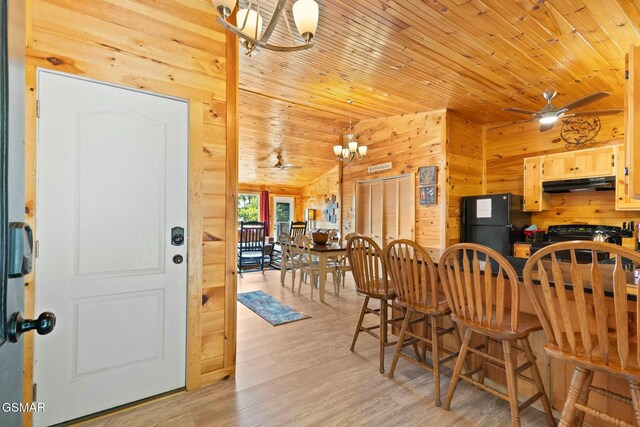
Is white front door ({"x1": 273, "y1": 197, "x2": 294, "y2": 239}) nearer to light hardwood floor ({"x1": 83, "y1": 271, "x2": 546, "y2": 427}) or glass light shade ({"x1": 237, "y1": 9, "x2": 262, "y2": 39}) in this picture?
light hardwood floor ({"x1": 83, "y1": 271, "x2": 546, "y2": 427})

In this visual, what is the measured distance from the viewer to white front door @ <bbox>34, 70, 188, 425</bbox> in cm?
163

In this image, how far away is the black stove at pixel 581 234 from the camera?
11.4 feet

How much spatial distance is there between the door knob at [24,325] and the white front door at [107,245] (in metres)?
1.29

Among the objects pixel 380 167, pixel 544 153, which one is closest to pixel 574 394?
pixel 544 153

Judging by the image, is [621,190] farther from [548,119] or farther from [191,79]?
[191,79]

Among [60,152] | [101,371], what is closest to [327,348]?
[101,371]

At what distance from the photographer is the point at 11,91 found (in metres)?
0.59

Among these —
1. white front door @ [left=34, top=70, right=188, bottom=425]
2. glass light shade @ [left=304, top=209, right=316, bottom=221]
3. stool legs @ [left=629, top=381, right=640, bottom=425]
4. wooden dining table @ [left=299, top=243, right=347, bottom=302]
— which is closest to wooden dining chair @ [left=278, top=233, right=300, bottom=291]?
wooden dining table @ [left=299, top=243, right=347, bottom=302]

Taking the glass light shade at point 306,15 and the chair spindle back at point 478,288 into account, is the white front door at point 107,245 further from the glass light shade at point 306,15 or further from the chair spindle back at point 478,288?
the chair spindle back at point 478,288

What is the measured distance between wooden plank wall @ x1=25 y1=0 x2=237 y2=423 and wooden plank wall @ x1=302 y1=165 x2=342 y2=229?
21.9 feet

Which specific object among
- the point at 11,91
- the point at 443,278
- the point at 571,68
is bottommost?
the point at 443,278

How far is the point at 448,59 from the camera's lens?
2973 mm

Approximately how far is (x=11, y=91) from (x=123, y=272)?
1482mm

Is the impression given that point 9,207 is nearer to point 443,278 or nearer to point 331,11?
point 443,278
